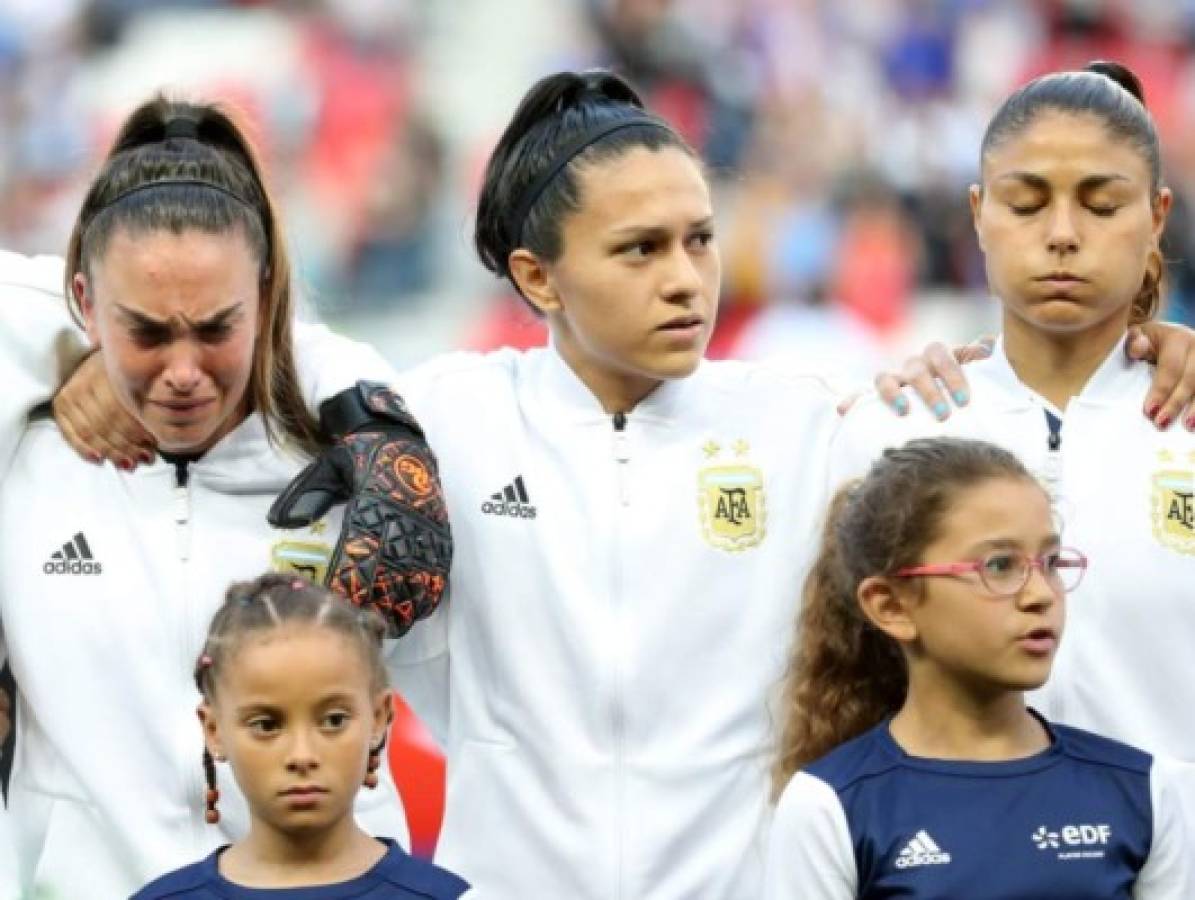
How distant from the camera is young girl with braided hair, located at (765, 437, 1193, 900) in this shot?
12.3 feet

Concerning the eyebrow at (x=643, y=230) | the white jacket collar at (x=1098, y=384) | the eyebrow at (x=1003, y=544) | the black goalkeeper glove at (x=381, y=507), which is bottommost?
the eyebrow at (x=1003, y=544)

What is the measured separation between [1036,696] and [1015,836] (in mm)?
447

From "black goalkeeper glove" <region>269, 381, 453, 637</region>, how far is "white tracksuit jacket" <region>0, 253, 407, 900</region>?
0.11 m

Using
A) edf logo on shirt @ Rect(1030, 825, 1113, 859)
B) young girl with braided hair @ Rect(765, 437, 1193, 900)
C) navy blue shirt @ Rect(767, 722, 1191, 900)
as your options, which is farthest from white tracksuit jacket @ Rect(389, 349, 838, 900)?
edf logo on shirt @ Rect(1030, 825, 1113, 859)

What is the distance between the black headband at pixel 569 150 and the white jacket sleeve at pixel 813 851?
1.16 m

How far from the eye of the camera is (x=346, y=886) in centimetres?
371

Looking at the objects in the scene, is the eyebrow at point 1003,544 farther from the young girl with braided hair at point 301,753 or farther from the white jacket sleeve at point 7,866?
the white jacket sleeve at point 7,866

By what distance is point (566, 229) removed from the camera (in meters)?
4.33

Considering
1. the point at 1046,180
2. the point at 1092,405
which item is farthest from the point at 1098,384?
the point at 1046,180

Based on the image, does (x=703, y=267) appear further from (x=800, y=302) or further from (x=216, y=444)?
(x=800, y=302)

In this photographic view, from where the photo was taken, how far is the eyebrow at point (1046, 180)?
13.5 feet

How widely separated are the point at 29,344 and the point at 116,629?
498 mm

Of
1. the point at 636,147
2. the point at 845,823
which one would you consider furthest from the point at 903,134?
the point at 845,823

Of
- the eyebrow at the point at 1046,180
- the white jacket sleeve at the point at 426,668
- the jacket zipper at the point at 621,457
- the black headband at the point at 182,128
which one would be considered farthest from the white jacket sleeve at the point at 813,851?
the black headband at the point at 182,128
